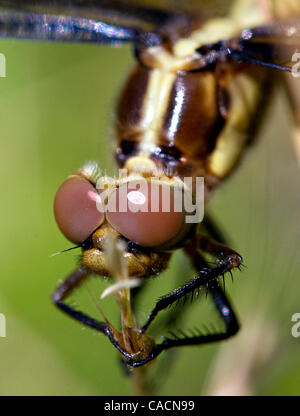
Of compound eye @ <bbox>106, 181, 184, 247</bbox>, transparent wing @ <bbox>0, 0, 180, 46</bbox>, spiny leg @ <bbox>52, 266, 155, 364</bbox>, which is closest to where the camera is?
compound eye @ <bbox>106, 181, 184, 247</bbox>

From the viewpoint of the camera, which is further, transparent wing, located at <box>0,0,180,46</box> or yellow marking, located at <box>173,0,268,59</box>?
transparent wing, located at <box>0,0,180,46</box>

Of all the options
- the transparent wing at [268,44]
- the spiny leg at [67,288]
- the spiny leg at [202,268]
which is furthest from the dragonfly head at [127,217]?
the transparent wing at [268,44]

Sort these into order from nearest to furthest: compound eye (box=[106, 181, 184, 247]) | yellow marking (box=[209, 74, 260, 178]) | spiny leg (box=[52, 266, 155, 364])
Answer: compound eye (box=[106, 181, 184, 247]) → spiny leg (box=[52, 266, 155, 364]) → yellow marking (box=[209, 74, 260, 178])

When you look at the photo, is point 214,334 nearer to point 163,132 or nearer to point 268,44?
point 163,132

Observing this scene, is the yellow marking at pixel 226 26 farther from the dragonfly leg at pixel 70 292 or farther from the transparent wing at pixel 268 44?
the dragonfly leg at pixel 70 292

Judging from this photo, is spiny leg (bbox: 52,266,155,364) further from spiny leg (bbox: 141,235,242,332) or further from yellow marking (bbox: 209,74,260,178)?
yellow marking (bbox: 209,74,260,178)

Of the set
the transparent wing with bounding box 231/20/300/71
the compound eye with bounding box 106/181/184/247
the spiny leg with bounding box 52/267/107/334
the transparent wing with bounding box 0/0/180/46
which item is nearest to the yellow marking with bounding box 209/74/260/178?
the transparent wing with bounding box 231/20/300/71

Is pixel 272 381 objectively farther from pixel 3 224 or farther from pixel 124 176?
pixel 3 224

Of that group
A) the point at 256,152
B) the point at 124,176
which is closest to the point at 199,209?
the point at 124,176
